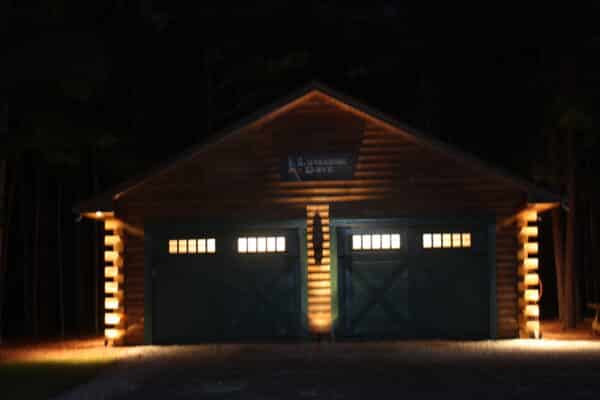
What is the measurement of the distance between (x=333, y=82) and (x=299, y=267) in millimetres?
16087

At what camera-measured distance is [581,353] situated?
15023 mm

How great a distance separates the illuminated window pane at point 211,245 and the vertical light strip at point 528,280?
6.42m

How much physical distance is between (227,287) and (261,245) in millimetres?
1135

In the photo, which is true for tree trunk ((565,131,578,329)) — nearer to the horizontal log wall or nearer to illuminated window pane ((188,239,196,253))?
the horizontal log wall

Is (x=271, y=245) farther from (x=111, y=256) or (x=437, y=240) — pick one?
(x=437, y=240)

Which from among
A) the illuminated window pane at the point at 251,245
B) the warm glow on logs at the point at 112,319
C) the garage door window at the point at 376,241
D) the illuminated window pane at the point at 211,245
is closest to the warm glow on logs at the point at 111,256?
the warm glow on logs at the point at 112,319

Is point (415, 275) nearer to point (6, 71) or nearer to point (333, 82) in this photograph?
point (6, 71)

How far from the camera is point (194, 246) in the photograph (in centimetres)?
1755

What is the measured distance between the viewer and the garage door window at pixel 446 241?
17344 mm

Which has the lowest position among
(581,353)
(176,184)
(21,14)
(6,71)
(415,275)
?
(581,353)

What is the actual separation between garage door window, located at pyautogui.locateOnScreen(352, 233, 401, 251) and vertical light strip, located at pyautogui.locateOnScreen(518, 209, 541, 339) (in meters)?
2.59

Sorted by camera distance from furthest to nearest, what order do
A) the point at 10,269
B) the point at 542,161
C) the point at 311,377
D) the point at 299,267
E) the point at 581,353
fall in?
the point at 10,269 < the point at 542,161 < the point at 299,267 < the point at 581,353 < the point at 311,377

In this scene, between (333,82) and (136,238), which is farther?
(333,82)

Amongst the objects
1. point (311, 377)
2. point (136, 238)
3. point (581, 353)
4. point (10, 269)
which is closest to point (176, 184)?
point (136, 238)
